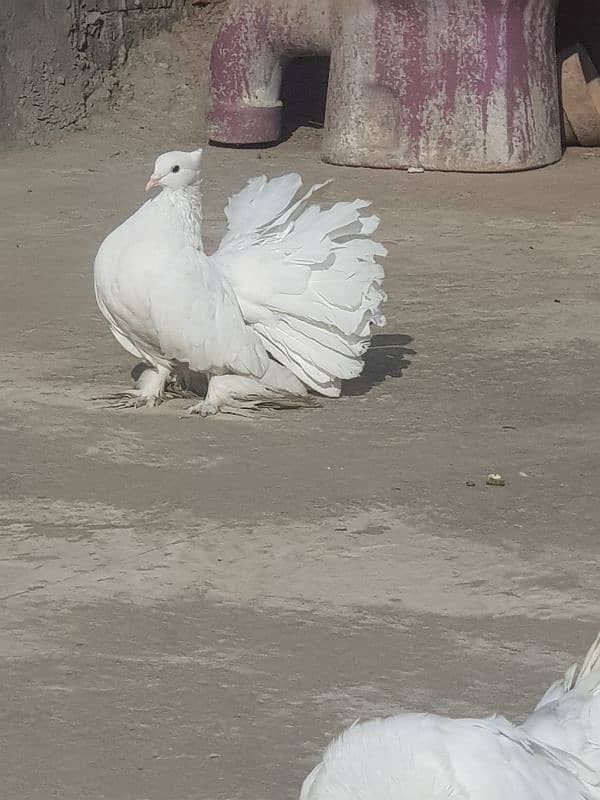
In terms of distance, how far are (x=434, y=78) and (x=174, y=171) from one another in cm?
496

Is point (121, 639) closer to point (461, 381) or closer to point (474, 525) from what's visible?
point (474, 525)

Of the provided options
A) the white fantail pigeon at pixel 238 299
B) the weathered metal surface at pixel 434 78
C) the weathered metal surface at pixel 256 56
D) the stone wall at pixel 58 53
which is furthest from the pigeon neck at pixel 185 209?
the stone wall at pixel 58 53

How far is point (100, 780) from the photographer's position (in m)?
3.50

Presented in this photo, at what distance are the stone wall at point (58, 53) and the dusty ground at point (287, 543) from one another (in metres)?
3.48

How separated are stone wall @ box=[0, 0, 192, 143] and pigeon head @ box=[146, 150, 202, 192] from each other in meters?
5.52

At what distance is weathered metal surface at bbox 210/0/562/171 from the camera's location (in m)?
10.5

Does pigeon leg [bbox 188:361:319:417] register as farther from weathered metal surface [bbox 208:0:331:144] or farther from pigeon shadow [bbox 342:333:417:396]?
weathered metal surface [bbox 208:0:331:144]

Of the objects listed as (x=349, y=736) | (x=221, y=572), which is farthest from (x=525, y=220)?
(x=349, y=736)

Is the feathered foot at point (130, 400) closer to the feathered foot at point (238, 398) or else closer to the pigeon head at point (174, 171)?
the feathered foot at point (238, 398)

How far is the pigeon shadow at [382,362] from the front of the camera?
649 cm

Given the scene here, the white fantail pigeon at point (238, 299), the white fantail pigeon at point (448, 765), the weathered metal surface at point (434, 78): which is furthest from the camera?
the weathered metal surface at point (434, 78)

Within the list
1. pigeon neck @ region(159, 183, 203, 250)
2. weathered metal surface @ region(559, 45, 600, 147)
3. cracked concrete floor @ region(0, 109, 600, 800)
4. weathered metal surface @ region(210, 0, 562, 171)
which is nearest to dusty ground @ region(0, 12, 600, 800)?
cracked concrete floor @ region(0, 109, 600, 800)

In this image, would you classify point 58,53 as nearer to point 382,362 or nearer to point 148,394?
point 382,362

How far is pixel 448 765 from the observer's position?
8.04ft
